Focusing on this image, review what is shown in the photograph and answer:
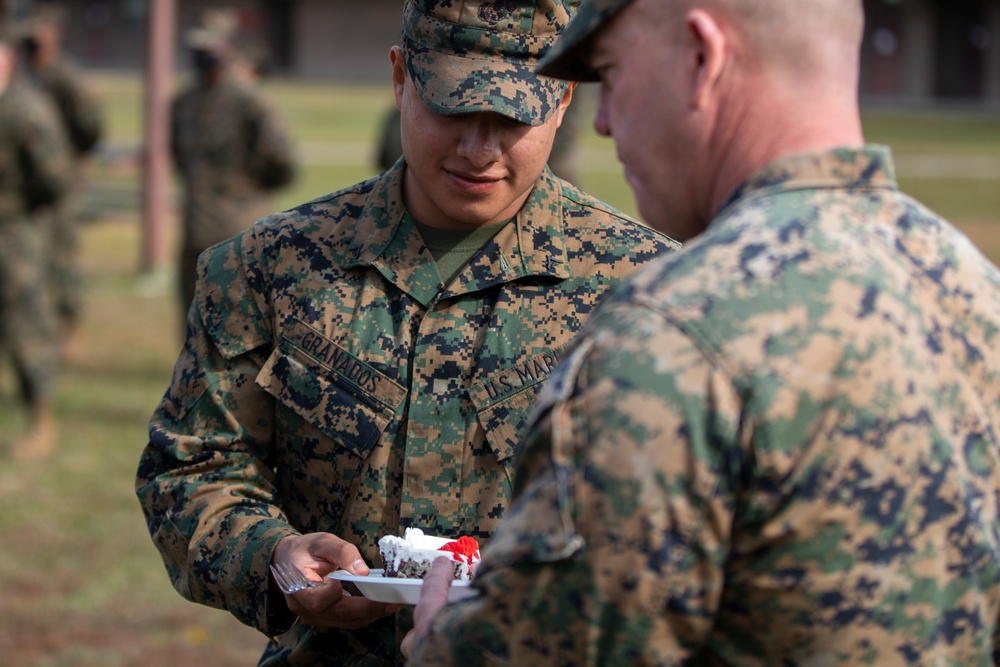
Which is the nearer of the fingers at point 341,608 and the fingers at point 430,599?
the fingers at point 430,599

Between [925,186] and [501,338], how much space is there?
19.2 meters

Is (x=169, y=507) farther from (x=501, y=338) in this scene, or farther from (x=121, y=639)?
(x=121, y=639)

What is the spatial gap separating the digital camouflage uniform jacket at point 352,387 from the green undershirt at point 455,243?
0.03 m

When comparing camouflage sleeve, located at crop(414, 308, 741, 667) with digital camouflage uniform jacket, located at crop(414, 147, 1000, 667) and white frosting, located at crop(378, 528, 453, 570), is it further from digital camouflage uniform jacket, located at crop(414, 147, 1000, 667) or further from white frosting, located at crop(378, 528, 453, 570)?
white frosting, located at crop(378, 528, 453, 570)

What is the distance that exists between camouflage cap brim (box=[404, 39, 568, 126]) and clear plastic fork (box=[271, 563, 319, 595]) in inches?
34.0

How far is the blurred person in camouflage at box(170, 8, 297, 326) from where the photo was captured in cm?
888

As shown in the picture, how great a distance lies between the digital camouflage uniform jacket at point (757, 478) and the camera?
1496 mm

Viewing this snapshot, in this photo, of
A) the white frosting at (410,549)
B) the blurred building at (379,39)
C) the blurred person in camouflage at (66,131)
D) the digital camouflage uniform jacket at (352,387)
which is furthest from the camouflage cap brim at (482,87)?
the blurred building at (379,39)

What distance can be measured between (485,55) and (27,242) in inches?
243

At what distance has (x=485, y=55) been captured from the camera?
2.56 metres

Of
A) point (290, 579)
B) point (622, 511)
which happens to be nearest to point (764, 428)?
point (622, 511)

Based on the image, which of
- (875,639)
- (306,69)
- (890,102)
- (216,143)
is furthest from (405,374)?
(306,69)

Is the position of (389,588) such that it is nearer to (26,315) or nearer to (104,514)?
(104,514)

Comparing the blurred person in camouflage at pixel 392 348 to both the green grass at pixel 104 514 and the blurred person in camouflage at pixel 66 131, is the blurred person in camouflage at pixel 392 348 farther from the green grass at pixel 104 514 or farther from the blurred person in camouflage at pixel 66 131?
the blurred person in camouflage at pixel 66 131
